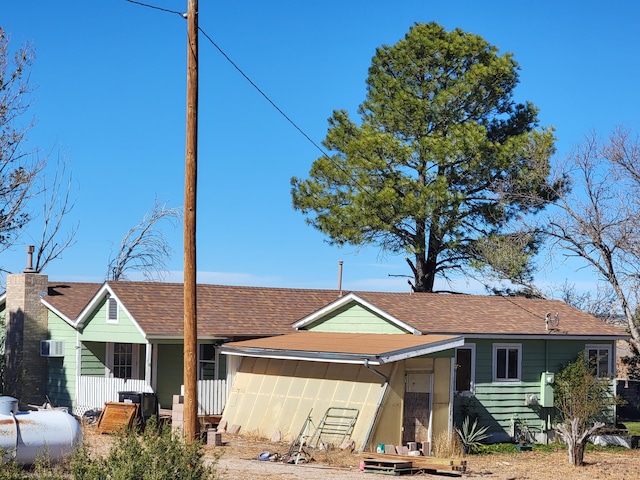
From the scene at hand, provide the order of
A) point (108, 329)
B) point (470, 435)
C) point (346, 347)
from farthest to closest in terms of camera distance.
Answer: point (108, 329), point (470, 435), point (346, 347)

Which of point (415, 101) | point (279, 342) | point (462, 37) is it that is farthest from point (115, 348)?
point (462, 37)

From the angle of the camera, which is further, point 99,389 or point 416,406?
point 99,389

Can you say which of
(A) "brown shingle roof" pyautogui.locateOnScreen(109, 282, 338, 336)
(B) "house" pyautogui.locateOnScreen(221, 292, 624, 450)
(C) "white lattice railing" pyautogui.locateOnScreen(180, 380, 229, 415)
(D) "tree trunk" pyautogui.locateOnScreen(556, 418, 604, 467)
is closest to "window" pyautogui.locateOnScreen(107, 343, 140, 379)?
(A) "brown shingle roof" pyautogui.locateOnScreen(109, 282, 338, 336)

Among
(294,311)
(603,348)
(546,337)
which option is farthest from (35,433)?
(603,348)

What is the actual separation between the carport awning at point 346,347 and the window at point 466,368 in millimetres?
1439

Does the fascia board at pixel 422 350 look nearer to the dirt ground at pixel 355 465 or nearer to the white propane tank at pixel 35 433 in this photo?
the dirt ground at pixel 355 465

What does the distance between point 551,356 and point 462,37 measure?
17.1 meters

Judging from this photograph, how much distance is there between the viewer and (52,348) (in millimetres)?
31734

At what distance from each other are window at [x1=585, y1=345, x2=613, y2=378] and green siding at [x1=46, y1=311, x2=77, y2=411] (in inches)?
641

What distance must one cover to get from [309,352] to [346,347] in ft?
3.00

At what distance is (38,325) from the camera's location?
32.6 m

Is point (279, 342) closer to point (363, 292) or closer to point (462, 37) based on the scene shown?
point (363, 292)

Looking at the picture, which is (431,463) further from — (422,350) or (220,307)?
(220,307)

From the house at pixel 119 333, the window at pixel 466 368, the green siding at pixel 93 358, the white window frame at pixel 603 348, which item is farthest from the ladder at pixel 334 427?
the green siding at pixel 93 358
